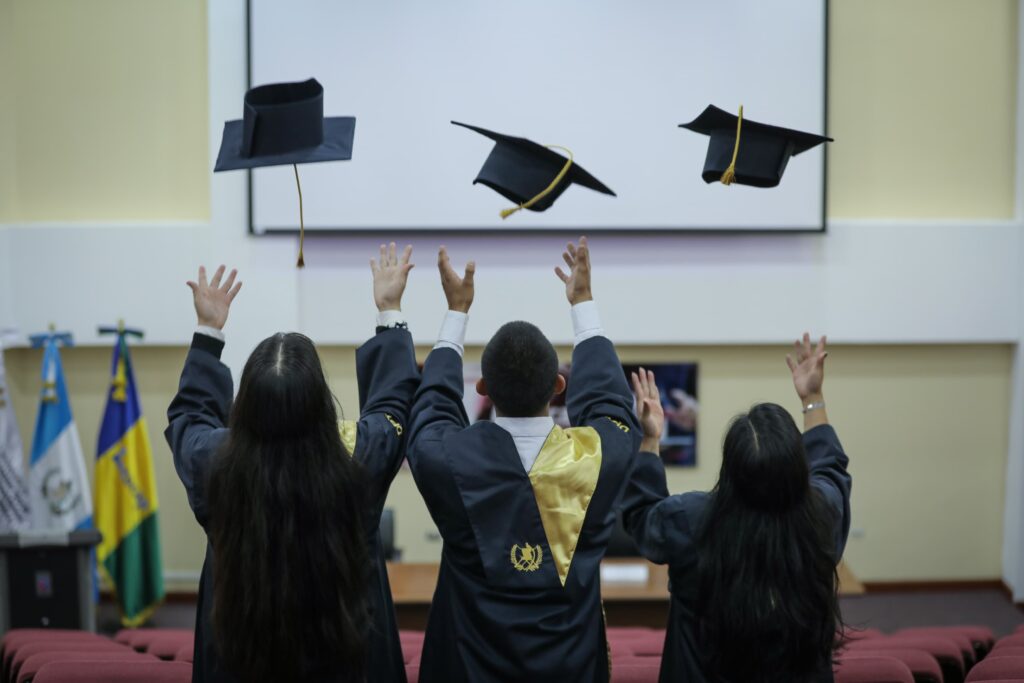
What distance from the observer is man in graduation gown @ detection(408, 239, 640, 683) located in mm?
2311

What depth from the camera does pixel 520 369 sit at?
7.55 ft

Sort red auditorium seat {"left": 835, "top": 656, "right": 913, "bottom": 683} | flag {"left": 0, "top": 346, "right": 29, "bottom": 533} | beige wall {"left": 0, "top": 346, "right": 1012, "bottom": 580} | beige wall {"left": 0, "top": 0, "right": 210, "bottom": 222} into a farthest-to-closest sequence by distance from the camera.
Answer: beige wall {"left": 0, "top": 346, "right": 1012, "bottom": 580}, beige wall {"left": 0, "top": 0, "right": 210, "bottom": 222}, flag {"left": 0, "top": 346, "right": 29, "bottom": 533}, red auditorium seat {"left": 835, "top": 656, "right": 913, "bottom": 683}

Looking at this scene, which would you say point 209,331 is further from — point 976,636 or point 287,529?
point 976,636

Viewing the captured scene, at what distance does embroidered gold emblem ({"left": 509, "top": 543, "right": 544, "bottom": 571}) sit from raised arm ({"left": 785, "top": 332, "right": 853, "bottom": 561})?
64 centimetres

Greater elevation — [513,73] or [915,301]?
[513,73]

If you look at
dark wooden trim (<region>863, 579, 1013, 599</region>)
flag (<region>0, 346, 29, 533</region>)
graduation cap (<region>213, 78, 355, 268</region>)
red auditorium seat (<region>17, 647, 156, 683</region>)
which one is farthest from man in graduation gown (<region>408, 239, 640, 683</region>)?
dark wooden trim (<region>863, 579, 1013, 599</region>)

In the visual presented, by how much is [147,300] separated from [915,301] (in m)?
4.54

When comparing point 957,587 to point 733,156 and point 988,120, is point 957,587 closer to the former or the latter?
point 988,120

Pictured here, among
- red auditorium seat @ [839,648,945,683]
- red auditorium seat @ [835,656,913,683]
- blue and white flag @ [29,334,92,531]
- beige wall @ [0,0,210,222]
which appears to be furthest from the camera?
beige wall @ [0,0,210,222]

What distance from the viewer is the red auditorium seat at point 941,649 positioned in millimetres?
3381

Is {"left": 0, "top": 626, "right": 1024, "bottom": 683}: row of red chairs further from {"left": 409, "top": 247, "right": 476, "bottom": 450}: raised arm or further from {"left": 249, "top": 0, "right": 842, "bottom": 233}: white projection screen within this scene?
{"left": 249, "top": 0, "right": 842, "bottom": 233}: white projection screen

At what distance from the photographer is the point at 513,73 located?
602 cm

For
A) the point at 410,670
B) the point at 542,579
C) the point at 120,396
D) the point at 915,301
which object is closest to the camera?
the point at 542,579

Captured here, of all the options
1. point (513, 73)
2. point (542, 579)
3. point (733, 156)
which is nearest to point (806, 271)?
point (513, 73)
